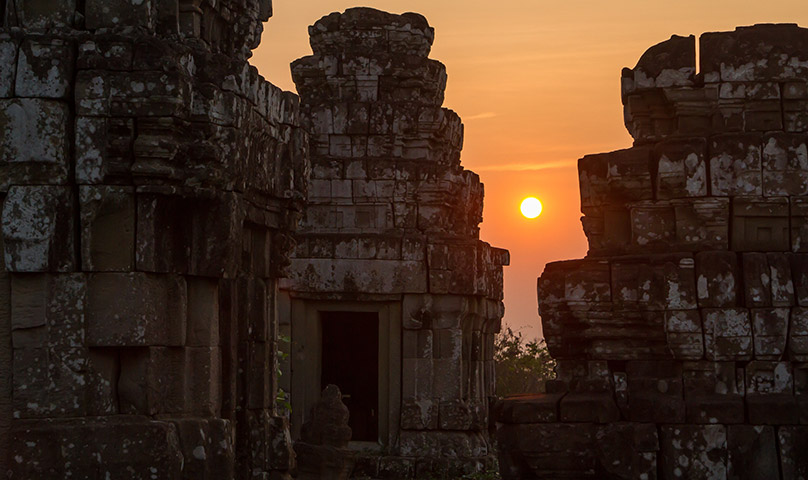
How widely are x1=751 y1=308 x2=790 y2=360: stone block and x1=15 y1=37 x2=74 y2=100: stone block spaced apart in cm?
571

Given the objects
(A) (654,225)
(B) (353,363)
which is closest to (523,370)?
(B) (353,363)

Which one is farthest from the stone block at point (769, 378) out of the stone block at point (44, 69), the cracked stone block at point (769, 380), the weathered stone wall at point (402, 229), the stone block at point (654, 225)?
A: the weathered stone wall at point (402, 229)

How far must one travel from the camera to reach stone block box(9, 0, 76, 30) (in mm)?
8664

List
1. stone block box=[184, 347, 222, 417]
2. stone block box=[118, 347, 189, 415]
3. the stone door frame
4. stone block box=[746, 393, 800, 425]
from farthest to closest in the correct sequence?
1. the stone door frame
2. stone block box=[746, 393, 800, 425]
3. stone block box=[184, 347, 222, 417]
4. stone block box=[118, 347, 189, 415]

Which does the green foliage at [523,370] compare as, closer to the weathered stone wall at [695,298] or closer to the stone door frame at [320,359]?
the stone door frame at [320,359]

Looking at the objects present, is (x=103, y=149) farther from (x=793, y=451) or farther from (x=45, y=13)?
(x=793, y=451)

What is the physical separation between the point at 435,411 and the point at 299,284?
244 cm

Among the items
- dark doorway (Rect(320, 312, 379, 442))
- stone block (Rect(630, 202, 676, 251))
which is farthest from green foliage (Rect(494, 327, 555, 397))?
stone block (Rect(630, 202, 676, 251))

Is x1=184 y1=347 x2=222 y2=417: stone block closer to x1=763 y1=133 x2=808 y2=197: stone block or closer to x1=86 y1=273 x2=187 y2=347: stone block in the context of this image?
x1=86 y1=273 x2=187 y2=347: stone block

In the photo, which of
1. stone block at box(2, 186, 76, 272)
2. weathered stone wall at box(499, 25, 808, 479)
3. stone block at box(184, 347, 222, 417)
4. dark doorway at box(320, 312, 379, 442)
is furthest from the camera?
dark doorway at box(320, 312, 379, 442)

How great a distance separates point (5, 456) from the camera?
8.34 metres

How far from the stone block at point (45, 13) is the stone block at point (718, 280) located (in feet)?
17.6

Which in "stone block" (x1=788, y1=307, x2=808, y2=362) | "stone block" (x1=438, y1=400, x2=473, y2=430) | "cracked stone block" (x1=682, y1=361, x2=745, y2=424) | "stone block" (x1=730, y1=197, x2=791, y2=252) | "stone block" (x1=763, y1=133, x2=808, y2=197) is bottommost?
"stone block" (x1=438, y1=400, x2=473, y2=430)

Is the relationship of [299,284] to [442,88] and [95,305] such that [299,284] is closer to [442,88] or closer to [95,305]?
[442,88]
